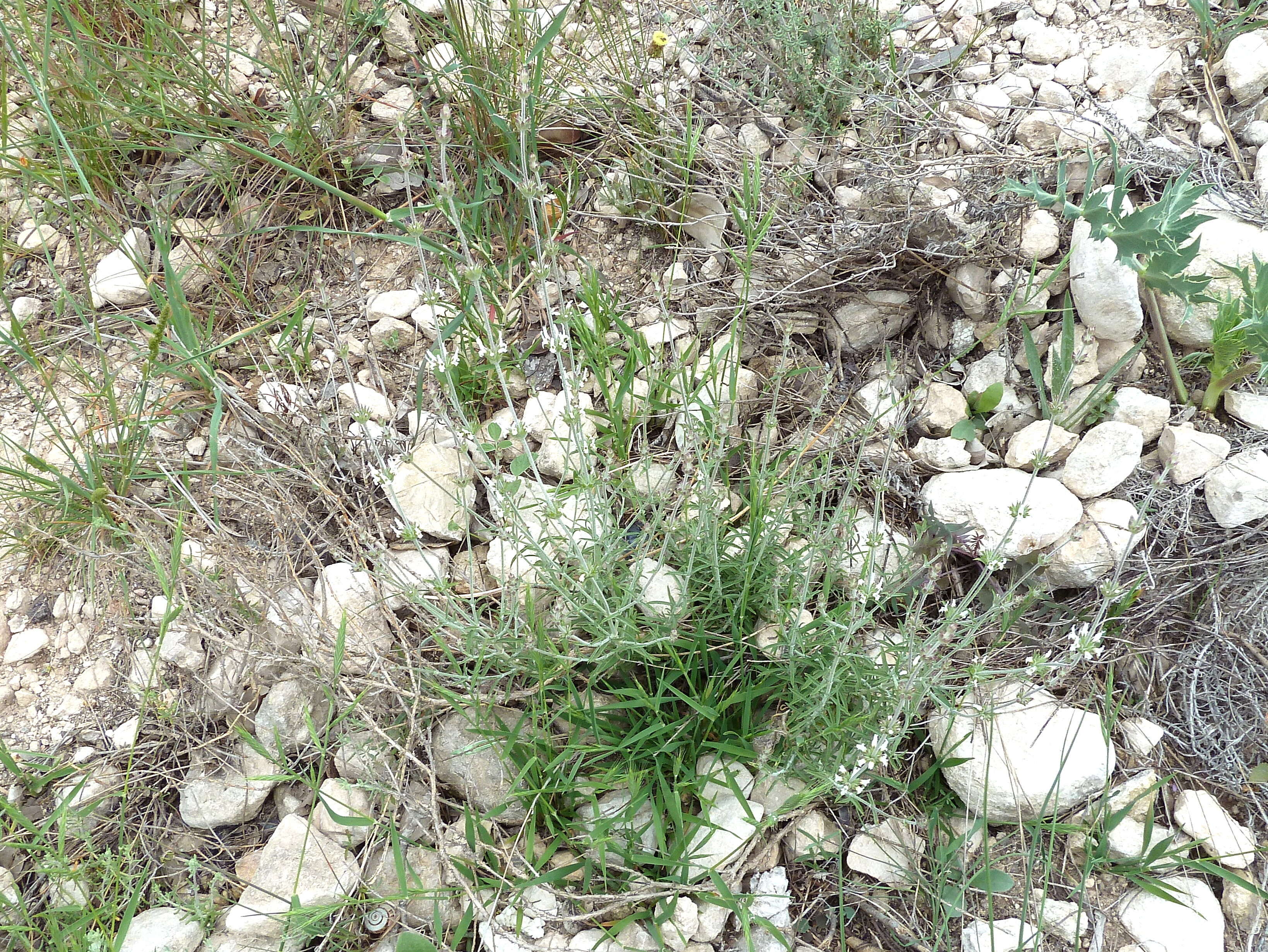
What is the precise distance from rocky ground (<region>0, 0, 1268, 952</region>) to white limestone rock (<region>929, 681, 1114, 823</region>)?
0.05 ft

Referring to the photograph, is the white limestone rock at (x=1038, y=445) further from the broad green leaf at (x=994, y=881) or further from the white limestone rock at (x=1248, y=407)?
the broad green leaf at (x=994, y=881)

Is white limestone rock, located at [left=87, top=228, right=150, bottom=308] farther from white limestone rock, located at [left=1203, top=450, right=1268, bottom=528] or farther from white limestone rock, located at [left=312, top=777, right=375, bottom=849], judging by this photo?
white limestone rock, located at [left=1203, top=450, right=1268, bottom=528]

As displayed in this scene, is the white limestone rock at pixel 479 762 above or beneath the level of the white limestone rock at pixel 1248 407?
beneath

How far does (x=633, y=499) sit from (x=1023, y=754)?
1.06m

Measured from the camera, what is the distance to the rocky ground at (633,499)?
187cm

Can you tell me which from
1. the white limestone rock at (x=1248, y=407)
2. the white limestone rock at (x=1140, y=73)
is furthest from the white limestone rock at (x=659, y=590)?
the white limestone rock at (x=1140, y=73)

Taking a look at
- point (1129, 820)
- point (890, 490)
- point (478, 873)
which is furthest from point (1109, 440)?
point (478, 873)

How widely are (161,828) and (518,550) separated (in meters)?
1.12

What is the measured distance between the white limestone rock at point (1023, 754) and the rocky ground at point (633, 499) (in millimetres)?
14

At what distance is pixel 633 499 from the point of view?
2.01 meters

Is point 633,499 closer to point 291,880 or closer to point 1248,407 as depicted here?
point 291,880

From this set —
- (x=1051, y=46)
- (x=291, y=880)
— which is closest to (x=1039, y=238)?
(x=1051, y=46)

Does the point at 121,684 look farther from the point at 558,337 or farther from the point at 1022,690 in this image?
the point at 1022,690

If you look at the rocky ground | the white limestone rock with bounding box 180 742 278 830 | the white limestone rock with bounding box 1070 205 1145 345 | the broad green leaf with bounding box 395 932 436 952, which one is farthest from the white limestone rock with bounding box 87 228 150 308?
the white limestone rock with bounding box 1070 205 1145 345
